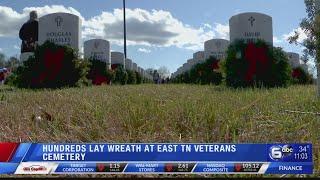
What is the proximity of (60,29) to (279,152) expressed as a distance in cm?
1829

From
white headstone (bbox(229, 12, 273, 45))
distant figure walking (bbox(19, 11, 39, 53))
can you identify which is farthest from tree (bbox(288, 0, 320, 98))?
distant figure walking (bbox(19, 11, 39, 53))

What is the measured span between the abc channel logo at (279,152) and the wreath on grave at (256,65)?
1259 centimetres

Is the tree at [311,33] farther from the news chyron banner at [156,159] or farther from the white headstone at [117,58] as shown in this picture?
the white headstone at [117,58]

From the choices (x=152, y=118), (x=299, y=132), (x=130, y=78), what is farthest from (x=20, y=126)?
(x=130, y=78)

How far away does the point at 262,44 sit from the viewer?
17.0 m

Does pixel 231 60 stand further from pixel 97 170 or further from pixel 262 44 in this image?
pixel 97 170

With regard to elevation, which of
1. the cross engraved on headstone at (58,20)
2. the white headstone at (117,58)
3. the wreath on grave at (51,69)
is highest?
the cross engraved on headstone at (58,20)

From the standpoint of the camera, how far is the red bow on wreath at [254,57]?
A: 52.9ft

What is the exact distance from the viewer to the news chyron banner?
3.14 metres

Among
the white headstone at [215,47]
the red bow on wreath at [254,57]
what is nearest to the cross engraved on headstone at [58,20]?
the red bow on wreath at [254,57]

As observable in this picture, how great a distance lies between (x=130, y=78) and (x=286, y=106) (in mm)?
27979

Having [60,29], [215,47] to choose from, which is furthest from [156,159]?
[215,47]

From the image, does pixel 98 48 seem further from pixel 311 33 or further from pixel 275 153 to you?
pixel 275 153

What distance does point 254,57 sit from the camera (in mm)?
16594
